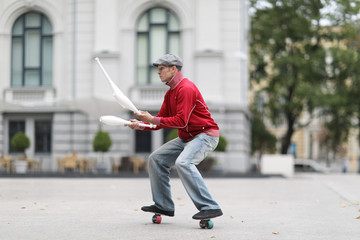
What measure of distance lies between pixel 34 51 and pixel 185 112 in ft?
77.2

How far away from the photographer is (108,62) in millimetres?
27625

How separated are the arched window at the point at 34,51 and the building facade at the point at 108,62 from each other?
44 mm

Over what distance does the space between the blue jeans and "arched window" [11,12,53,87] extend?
2273 cm

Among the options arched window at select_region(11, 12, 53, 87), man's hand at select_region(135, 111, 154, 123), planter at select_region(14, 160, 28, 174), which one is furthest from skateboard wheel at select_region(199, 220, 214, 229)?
arched window at select_region(11, 12, 53, 87)

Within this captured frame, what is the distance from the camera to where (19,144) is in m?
25.8

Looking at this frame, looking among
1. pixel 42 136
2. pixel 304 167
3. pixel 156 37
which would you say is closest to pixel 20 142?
pixel 42 136

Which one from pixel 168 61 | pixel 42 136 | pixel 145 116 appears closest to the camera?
pixel 145 116

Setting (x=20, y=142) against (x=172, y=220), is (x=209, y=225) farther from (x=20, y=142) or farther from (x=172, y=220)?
(x=20, y=142)

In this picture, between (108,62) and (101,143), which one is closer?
(101,143)

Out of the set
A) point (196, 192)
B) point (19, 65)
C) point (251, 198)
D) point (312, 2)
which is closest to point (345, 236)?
point (196, 192)

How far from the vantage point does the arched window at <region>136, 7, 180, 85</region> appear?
27781 millimetres

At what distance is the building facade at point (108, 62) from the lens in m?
27.0

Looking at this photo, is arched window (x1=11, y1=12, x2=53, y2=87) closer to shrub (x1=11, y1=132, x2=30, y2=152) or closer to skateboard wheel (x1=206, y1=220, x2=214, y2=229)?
shrub (x1=11, y1=132, x2=30, y2=152)

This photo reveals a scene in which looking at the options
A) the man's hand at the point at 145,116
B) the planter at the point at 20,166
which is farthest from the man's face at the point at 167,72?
the planter at the point at 20,166
